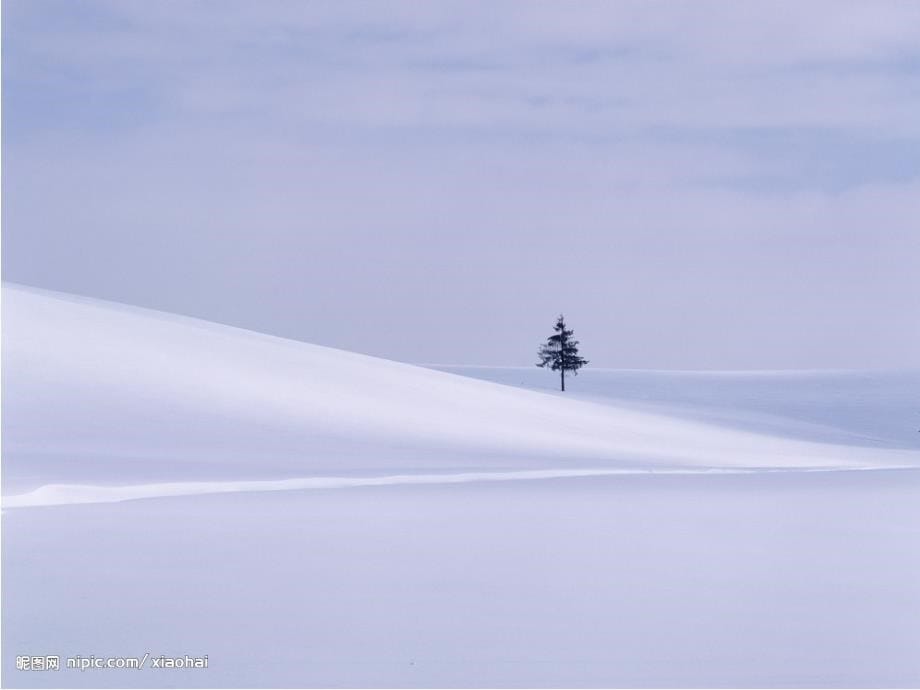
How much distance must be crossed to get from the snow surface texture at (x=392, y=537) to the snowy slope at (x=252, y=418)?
0.28 feet

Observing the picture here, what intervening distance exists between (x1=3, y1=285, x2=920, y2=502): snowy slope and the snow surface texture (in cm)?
8

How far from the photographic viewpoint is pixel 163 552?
409 inches

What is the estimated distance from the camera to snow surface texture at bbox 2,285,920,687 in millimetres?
7422

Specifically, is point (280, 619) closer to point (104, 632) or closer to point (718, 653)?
point (104, 632)

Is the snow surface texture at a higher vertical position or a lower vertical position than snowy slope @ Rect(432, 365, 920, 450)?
lower

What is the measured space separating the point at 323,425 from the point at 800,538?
35.1ft

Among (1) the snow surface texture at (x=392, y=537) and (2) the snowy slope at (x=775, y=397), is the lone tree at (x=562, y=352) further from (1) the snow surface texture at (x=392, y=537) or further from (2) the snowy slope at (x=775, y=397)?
(1) the snow surface texture at (x=392, y=537)

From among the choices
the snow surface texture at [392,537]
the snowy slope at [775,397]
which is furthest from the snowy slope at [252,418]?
the snowy slope at [775,397]

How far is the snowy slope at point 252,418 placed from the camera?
17.2m

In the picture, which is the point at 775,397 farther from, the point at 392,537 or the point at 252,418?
the point at 392,537

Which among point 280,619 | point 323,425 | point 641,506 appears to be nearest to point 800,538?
point 641,506

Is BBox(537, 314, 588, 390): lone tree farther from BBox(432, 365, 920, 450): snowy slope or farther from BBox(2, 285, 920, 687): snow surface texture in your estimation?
BBox(2, 285, 920, 687): snow surface texture

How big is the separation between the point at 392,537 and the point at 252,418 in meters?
9.51

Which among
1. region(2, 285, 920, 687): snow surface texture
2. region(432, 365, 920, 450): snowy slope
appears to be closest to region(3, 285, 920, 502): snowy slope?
region(2, 285, 920, 687): snow surface texture
